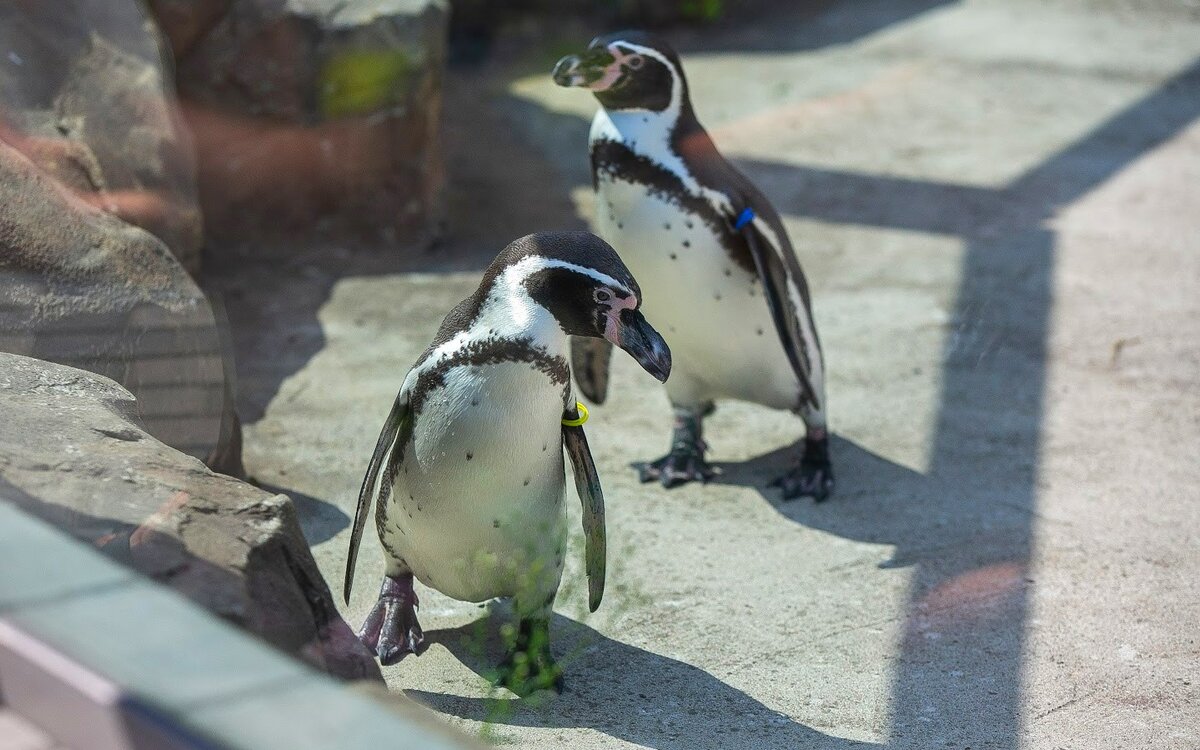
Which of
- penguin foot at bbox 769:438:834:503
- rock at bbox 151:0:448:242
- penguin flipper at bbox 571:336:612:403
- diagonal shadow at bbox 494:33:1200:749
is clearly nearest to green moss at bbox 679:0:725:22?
diagonal shadow at bbox 494:33:1200:749

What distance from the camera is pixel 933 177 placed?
6.33m

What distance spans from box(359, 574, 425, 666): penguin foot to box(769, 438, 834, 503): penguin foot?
4.12ft

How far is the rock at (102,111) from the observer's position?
3904mm

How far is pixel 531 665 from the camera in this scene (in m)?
2.79

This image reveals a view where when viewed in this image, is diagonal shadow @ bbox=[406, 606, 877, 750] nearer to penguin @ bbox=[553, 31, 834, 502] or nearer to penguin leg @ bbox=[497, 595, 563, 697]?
penguin leg @ bbox=[497, 595, 563, 697]

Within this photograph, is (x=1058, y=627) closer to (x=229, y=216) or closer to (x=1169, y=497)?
(x=1169, y=497)

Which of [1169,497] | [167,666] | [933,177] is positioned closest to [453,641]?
[167,666]

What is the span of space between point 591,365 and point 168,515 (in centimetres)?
193

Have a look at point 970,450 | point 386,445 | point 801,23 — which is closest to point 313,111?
point 970,450

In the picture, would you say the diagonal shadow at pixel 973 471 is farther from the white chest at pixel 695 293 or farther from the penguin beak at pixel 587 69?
the penguin beak at pixel 587 69

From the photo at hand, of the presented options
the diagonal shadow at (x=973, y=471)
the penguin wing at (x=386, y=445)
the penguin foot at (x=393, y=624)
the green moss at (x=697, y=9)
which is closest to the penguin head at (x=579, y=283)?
the penguin wing at (x=386, y=445)

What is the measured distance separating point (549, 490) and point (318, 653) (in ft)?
2.10

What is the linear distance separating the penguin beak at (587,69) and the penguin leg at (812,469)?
1.07 metres

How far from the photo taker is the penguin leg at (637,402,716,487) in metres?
→ 3.92
